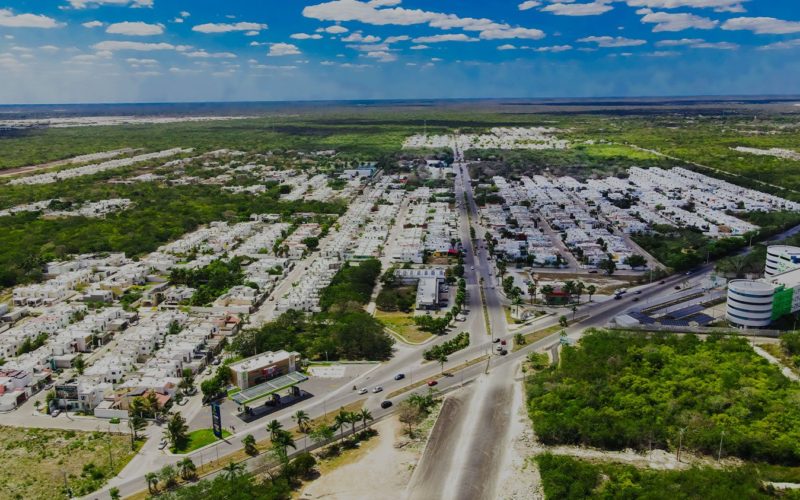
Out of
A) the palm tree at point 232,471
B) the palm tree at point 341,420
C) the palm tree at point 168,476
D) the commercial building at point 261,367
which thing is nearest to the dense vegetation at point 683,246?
the commercial building at point 261,367

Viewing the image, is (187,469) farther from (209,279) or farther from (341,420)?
(209,279)

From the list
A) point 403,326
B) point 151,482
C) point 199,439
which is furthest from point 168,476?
point 403,326

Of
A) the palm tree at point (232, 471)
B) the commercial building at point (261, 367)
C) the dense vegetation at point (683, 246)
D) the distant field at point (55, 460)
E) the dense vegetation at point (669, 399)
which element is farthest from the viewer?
the dense vegetation at point (683, 246)

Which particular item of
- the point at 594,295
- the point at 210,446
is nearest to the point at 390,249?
the point at 594,295

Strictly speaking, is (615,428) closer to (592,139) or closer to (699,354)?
(699,354)

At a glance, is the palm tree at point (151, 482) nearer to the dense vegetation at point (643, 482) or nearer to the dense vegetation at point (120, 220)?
the dense vegetation at point (643, 482)

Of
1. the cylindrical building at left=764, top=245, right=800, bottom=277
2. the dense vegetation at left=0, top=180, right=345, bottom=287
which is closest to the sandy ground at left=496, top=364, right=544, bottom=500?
the cylindrical building at left=764, top=245, right=800, bottom=277
